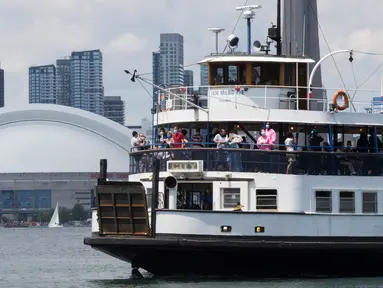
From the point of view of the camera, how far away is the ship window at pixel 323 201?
3322 centimetres

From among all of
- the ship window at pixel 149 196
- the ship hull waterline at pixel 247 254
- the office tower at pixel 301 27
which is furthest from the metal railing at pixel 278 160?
the office tower at pixel 301 27

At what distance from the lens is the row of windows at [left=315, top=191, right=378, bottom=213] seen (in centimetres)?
3325

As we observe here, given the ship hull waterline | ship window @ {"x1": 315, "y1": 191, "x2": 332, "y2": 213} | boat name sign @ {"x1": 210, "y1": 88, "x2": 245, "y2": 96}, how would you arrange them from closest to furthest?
the ship hull waterline < ship window @ {"x1": 315, "y1": 191, "x2": 332, "y2": 213} < boat name sign @ {"x1": 210, "y1": 88, "x2": 245, "y2": 96}

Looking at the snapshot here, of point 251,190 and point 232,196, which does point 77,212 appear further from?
point 251,190

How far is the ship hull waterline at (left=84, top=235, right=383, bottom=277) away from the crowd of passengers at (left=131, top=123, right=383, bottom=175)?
6.73ft

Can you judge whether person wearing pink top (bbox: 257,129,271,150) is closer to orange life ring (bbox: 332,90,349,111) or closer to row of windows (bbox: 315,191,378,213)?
row of windows (bbox: 315,191,378,213)

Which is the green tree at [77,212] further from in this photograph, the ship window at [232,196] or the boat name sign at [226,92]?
the ship window at [232,196]

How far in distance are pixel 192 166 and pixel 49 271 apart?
10.9 metres

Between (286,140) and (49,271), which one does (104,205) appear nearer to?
(286,140)

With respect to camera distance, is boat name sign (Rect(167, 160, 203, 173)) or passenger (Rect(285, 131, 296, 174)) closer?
boat name sign (Rect(167, 160, 203, 173))

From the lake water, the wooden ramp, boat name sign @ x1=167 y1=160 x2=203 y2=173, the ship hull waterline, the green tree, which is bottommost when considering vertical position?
the green tree

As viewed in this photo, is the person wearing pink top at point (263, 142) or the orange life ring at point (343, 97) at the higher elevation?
the orange life ring at point (343, 97)

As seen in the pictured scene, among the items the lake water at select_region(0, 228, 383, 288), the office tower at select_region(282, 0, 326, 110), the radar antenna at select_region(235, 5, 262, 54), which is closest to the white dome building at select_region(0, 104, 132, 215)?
the lake water at select_region(0, 228, 383, 288)

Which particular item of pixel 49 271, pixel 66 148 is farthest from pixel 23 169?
pixel 49 271
